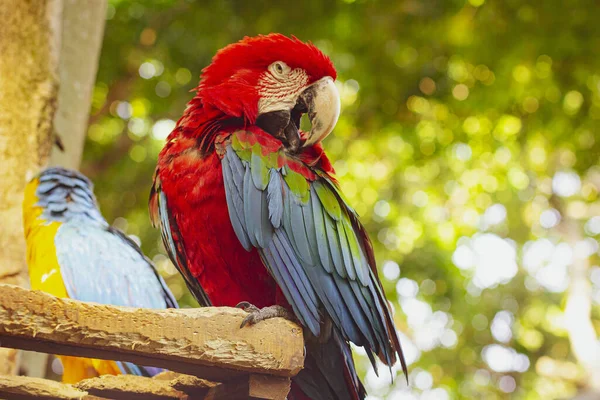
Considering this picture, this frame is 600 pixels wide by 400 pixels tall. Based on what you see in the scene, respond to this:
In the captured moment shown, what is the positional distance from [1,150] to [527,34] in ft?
11.0

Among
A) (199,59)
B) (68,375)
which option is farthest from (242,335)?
(199,59)

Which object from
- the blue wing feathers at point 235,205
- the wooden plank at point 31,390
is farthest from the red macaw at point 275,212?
the wooden plank at point 31,390

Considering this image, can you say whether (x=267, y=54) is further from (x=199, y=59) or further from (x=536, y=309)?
(x=536, y=309)

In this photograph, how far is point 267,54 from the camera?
1958 mm

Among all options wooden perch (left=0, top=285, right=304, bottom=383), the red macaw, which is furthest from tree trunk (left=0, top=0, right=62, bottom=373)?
wooden perch (left=0, top=285, right=304, bottom=383)

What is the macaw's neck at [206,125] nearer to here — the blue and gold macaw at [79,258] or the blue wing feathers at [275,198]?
the blue wing feathers at [275,198]

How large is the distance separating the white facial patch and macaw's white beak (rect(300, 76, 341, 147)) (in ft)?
0.10

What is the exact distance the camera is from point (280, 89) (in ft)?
6.40

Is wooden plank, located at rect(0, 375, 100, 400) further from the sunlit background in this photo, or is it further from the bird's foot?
the sunlit background

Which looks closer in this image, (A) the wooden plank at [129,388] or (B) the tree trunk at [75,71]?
(A) the wooden plank at [129,388]

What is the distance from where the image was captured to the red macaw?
1672 mm

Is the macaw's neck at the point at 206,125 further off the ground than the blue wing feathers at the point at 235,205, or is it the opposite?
the macaw's neck at the point at 206,125

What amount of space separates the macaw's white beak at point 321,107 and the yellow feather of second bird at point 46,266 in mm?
1172

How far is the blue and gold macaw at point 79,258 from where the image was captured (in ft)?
8.46
